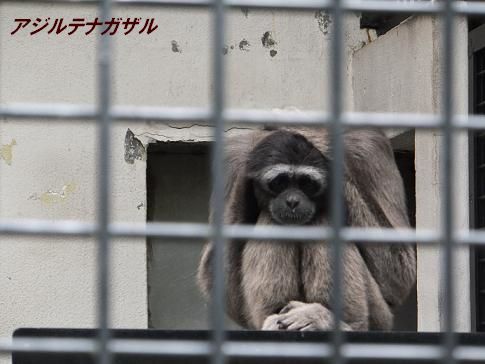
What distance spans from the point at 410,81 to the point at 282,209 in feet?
7.75

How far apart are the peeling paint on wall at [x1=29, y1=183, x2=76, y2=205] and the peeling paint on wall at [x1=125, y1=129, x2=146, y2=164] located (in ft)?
1.30

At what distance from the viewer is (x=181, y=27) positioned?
7.15 metres

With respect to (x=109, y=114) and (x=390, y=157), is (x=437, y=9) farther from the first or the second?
(x=390, y=157)

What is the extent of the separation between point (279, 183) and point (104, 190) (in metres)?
3.48

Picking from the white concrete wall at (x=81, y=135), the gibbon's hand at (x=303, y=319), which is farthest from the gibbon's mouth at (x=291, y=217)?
the white concrete wall at (x=81, y=135)

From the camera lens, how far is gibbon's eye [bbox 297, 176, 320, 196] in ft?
15.8

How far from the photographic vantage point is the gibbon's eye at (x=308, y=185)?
480 cm

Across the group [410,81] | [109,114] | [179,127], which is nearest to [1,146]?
[179,127]

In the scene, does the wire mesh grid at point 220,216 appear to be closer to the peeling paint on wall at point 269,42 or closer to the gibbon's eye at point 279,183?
the gibbon's eye at point 279,183

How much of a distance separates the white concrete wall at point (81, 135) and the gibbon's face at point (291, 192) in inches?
88.8

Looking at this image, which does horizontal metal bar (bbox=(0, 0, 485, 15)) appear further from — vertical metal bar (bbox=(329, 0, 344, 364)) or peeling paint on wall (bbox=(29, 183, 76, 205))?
peeling paint on wall (bbox=(29, 183, 76, 205))

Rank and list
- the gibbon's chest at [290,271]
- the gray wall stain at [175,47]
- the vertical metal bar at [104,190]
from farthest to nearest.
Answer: the gray wall stain at [175,47]
the gibbon's chest at [290,271]
the vertical metal bar at [104,190]

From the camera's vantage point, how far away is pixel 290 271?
452 centimetres

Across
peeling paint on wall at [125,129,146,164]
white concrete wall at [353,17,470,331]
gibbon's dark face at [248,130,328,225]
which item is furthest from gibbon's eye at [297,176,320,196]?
peeling paint on wall at [125,129,146,164]
